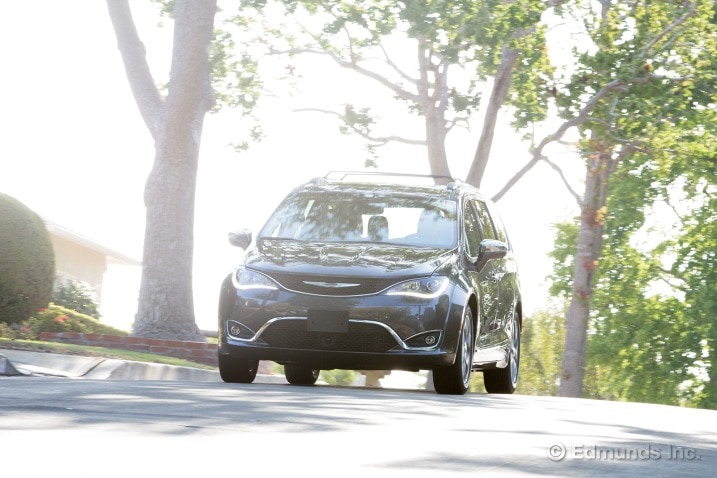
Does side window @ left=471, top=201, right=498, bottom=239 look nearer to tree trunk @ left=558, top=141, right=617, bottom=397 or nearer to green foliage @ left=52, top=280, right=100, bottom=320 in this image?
green foliage @ left=52, top=280, right=100, bottom=320

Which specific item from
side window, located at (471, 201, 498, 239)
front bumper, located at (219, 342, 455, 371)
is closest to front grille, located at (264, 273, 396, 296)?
front bumper, located at (219, 342, 455, 371)

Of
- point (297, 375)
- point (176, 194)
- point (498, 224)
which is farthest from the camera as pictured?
point (176, 194)

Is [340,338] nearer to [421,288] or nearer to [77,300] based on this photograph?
[421,288]

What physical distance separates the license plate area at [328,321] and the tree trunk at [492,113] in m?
17.4

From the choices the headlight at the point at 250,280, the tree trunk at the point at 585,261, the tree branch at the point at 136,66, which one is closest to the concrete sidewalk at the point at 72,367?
the headlight at the point at 250,280

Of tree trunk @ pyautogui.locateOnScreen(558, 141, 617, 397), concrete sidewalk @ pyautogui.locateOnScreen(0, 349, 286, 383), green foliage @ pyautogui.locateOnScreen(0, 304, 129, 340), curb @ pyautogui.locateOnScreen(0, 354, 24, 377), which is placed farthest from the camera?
tree trunk @ pyautogui.locateOnScreen(558, 141, 617, 397)

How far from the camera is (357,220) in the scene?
12945mm

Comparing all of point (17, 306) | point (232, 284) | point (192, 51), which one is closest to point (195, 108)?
point (192, 51)

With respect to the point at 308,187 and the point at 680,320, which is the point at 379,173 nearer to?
the point at 308,187

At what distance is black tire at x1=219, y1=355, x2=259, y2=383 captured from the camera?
12414 mm

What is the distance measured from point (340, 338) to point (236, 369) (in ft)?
4.53

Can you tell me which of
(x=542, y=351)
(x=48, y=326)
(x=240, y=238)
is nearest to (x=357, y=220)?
(x=240, y=238)

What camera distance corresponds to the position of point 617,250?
161ft

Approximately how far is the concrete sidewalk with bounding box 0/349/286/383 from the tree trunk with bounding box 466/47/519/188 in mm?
14167
